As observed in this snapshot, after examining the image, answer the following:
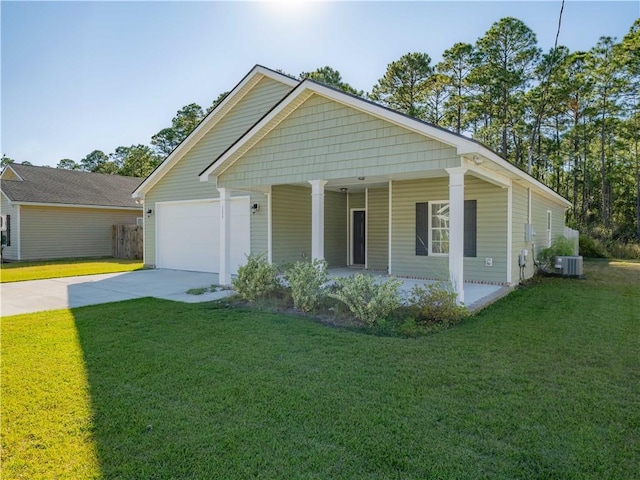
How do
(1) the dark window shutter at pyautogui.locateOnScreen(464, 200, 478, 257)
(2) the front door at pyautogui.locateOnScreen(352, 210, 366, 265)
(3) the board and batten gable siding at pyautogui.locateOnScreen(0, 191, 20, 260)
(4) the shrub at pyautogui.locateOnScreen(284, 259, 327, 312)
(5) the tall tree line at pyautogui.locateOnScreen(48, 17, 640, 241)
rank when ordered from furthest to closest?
(5) the tall tree line at pyautogui.locateOnScreen(48, 17, 640, 241) → (3) the board and batten gable siding at pyautogui.locateOnScreen(0, 191, 20, 260) → (2) the front door at pyautogui.locateOnScreen(352, 210, 366, 265) → (1) the dark window shutter at pyautogui.locateOnScreen(464, 200, 478, 257) → (4) the shrub at pyautogui.locateOnScreen(284, 259, 327, 312)

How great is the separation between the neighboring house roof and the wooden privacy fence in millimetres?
1754

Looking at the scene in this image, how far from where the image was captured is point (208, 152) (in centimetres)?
1329

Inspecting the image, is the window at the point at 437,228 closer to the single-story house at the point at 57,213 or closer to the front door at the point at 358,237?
the front door at the point at 358,237

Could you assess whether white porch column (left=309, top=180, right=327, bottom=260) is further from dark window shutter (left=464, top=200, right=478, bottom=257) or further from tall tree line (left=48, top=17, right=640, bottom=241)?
tall tree line (left=48, top=17, right=640, bottom=241)

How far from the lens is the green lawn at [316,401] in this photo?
2600 millimetres

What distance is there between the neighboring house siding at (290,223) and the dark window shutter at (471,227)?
4769 mm

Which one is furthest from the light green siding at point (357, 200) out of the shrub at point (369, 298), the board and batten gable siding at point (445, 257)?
the shrub at point (369, 298)

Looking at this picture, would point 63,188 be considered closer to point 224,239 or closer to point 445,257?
point 224,239

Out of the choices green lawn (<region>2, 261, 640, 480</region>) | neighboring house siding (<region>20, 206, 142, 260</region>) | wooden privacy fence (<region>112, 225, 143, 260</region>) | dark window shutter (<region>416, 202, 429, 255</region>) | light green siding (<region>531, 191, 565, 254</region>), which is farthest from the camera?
wooden privacy fence (<region>112, 225, 143, 260</region>)

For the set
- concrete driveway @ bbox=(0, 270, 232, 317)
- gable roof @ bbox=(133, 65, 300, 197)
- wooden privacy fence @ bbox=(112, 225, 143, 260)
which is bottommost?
concrete driveway @ bbox=(0, 270, 232, 317)

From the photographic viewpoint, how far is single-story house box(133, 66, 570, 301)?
290 inches

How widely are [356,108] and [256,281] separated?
3788 mm

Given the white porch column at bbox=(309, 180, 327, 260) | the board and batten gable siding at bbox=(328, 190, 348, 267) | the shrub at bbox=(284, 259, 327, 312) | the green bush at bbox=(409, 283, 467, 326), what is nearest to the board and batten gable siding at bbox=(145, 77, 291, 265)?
the board and batten gable siding at bbox=(328, 190, 348, 267)

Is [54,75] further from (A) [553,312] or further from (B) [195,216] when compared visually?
(A) [553,312]
